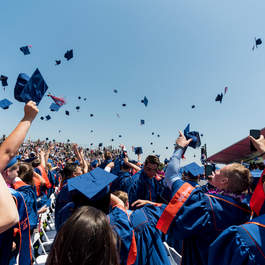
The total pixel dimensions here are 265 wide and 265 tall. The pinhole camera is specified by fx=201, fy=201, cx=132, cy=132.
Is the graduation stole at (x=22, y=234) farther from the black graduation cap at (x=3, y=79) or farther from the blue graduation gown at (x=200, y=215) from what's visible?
the black graduation cap at (x=3, y=79)

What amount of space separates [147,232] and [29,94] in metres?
1.54

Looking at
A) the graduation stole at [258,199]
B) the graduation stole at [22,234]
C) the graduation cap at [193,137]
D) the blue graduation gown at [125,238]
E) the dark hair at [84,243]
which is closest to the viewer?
the dark hair at [84,243]

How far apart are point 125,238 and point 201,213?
65cm

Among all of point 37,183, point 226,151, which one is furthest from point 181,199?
point 226,151

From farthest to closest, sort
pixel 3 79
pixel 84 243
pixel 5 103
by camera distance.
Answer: pixel 3 79 → pixel 5 103 → pixel 84 243

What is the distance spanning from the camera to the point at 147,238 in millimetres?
1736

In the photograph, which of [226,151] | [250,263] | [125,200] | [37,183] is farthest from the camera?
[226,151]

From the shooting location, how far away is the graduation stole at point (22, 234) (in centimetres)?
207

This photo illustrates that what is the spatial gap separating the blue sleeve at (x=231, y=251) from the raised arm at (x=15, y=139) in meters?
1.33

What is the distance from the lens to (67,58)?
8.34 m

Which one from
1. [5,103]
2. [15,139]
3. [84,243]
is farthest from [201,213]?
[5,103]

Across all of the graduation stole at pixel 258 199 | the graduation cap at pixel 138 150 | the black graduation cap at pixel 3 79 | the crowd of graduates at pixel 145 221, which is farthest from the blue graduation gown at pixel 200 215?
the black graduation cap at pixel 3 79

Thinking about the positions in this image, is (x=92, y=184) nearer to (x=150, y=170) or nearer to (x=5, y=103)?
(x=150, y=170)

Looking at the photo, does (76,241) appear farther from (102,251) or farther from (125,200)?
(125,200)
